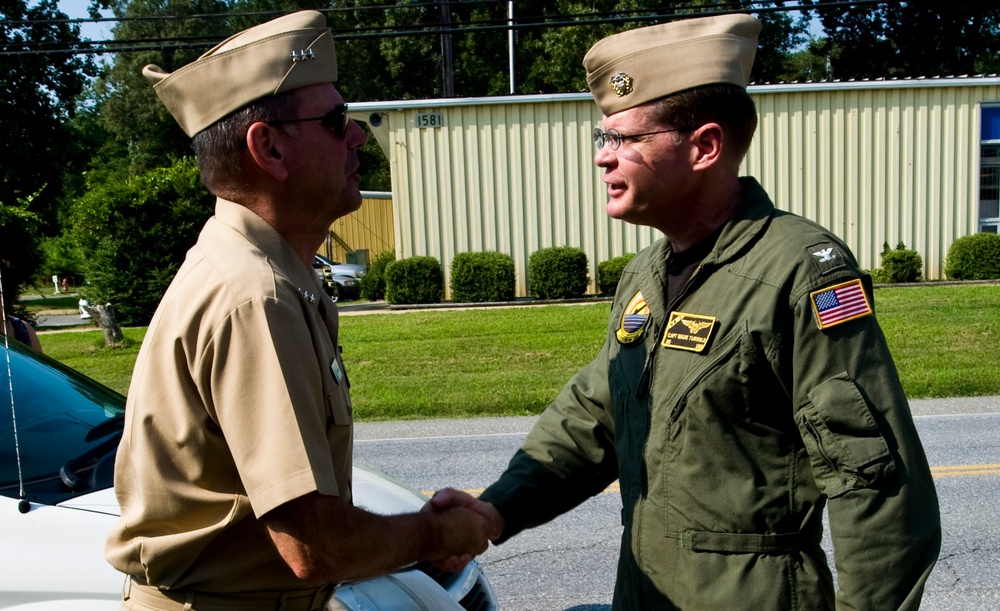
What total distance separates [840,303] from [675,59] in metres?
0.74

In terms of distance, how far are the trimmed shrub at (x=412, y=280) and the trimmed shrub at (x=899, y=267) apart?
918cm

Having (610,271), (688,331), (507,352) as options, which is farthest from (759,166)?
(688,331)

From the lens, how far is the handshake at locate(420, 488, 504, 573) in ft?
7.41

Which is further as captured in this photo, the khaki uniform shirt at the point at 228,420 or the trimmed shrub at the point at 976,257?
the trimmed shrub at the point at 976,257

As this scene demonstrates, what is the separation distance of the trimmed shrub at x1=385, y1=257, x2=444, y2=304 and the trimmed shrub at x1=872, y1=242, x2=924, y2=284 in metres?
9.18

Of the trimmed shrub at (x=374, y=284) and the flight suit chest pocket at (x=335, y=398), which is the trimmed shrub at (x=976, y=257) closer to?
the trimmed shrub at (x=374, y=284)

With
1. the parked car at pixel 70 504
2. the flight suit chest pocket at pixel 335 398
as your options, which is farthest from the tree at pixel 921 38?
the flight suit chest pocket at pixel 335 398

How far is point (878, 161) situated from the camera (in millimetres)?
20594

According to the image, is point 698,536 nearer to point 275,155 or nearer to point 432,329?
point 275,155

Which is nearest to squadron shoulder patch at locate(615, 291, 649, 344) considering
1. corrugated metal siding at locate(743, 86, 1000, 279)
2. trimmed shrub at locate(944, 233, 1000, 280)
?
corrugated metal siding at locate(743, 86, 1000, 279)

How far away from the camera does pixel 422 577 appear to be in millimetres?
3564

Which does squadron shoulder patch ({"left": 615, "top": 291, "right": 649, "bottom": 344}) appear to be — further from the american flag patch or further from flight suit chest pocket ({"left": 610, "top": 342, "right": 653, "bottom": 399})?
the american flag patch

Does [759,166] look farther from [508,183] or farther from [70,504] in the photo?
[70,504]

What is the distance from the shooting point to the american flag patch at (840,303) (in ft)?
6.52
